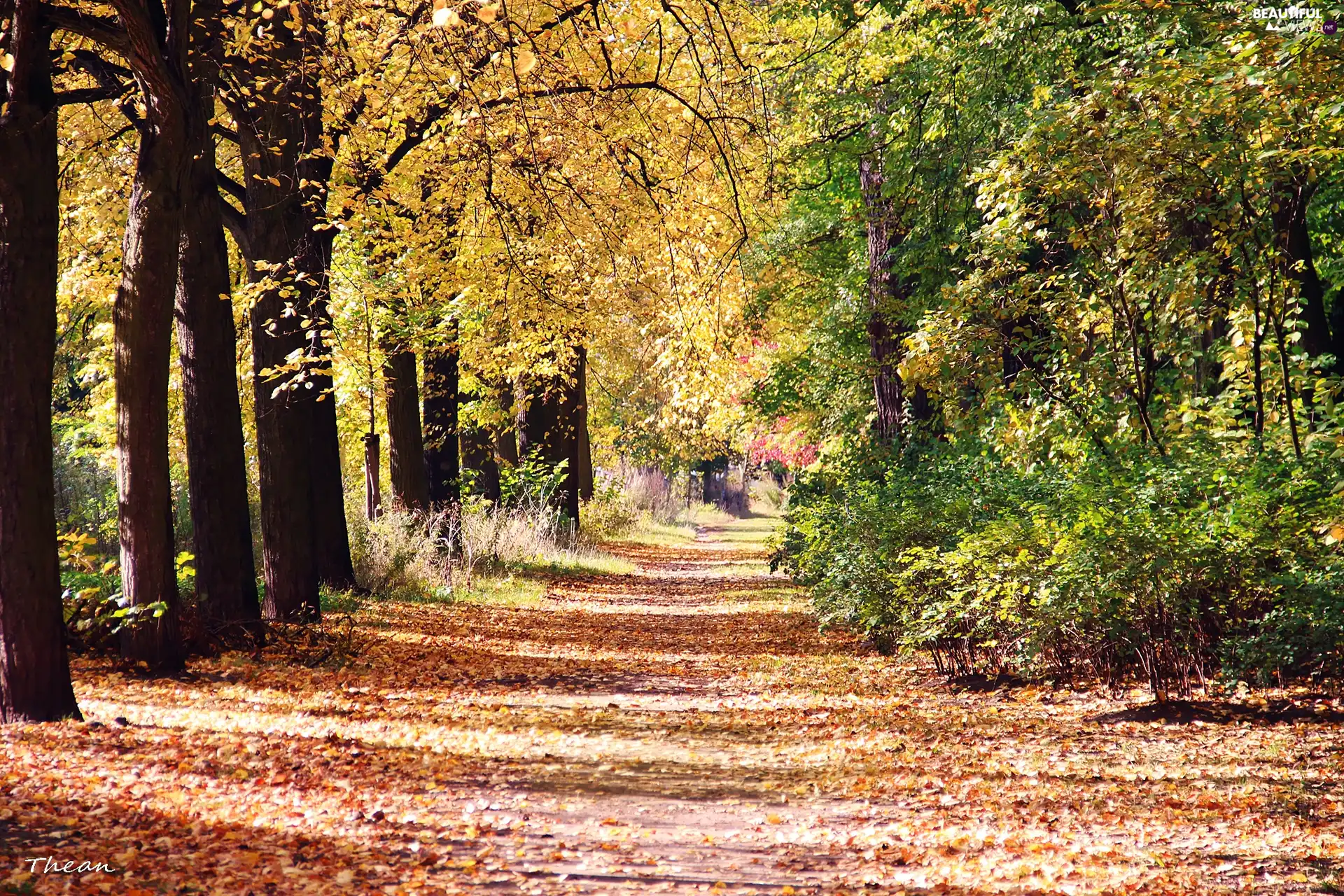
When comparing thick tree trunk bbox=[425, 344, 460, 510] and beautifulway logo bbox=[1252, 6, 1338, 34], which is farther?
thick tree trunk bbox=[425, 344, 460, 510]

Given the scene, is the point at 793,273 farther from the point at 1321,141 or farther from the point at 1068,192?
the point at 1321,141

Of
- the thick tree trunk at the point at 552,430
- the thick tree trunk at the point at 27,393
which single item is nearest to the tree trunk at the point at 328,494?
the thick tree trunk at the point at 27,393

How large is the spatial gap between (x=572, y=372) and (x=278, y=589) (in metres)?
10.9

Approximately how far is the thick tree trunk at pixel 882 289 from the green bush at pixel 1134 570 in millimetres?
6229

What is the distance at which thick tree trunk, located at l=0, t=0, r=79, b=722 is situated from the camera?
6.62 metres

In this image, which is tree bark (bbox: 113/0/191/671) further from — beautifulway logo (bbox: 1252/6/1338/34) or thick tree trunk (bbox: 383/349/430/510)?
thick tree trunk (bbox: 383/349/430/510)

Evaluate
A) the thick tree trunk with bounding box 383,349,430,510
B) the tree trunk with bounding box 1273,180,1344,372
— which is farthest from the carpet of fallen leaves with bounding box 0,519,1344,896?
the thick tree trunk with bounding box 383,349,430,510

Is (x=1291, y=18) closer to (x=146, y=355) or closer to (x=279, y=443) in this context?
(x=146, y=355)

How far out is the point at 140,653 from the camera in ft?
29.7

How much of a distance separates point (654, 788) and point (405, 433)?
1164 cm

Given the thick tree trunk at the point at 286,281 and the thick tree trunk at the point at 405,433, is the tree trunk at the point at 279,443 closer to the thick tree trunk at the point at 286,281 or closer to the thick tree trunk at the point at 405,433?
the thick tree trunk at the point at 286,281

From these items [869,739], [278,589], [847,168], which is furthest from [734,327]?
[869,739]

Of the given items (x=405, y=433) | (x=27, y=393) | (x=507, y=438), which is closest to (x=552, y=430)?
(x=507, y=438)

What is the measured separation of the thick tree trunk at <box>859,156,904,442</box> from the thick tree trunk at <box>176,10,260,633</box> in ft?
28.5
